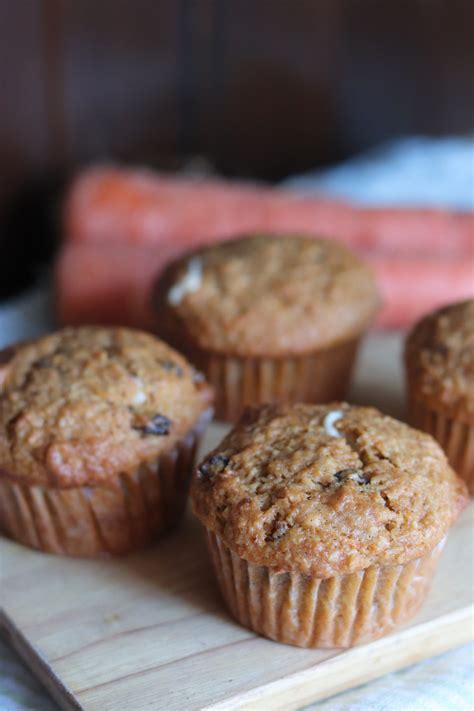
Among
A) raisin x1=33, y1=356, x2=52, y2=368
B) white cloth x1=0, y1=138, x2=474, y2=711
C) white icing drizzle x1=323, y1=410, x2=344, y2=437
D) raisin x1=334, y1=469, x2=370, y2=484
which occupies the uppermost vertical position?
raisin x1=33, y1=356, x2=52, y2=368

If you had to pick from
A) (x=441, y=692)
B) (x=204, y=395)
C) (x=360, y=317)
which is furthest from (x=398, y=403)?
(x=441, y=692)

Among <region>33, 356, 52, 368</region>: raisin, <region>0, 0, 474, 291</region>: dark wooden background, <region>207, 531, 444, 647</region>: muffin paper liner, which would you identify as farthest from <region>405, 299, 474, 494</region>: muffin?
<region>0, 0, 474, 291</region>: dark wooden background

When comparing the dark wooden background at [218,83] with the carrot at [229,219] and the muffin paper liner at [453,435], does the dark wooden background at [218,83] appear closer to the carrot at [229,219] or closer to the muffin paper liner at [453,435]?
the carrot at [229,219]

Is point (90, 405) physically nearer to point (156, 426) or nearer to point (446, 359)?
point (156, 426)

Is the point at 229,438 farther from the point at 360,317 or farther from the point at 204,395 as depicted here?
the point at 360,317

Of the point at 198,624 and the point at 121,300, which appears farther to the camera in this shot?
the point at 121,300

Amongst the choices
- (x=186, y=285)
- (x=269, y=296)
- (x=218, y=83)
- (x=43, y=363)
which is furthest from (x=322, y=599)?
(x=218, y=83)

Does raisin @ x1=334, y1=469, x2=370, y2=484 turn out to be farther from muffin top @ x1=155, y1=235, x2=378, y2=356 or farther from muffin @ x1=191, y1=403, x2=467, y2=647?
muffin top @ x1=155, y1=235, x2=378, y2=356
